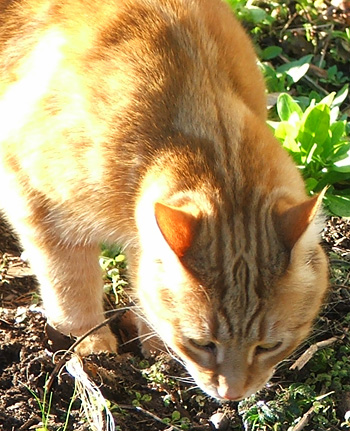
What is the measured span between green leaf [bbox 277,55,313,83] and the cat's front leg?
88.7 inches

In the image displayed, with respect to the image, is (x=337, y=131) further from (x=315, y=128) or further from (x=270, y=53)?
(x=270, y=53)

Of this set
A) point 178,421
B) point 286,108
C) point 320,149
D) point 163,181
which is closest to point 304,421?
point 178,421

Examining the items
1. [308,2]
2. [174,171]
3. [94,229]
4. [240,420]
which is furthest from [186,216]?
[308,2]

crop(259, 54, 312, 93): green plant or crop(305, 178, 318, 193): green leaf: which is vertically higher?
crop(259, 54, 312, 93): green plant

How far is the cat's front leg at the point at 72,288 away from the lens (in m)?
3.96

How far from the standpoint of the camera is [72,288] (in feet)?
13.3

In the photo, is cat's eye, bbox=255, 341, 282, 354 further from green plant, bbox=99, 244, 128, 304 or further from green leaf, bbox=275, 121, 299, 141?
green leaf, bbox=275, 121, 299, 141

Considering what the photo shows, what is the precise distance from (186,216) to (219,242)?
0.21 meters

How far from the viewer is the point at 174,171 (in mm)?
3309

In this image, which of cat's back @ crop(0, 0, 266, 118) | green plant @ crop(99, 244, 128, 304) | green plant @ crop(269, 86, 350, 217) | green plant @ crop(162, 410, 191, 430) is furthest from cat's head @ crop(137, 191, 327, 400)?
green plant @ crop(269, 86, 350, 217)

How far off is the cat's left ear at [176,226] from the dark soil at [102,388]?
3.28 feet

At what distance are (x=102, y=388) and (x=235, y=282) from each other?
1000 millimetres

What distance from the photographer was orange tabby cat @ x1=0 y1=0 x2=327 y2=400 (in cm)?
307

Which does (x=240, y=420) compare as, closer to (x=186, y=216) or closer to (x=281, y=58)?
(x=186, y=216)
